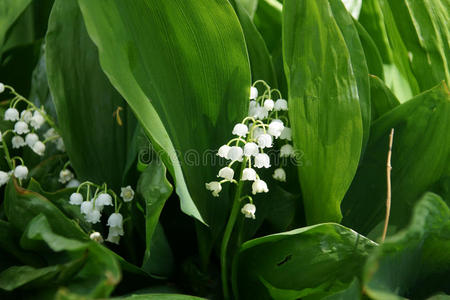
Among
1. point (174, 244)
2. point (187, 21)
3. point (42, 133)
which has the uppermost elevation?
point (187, 21)

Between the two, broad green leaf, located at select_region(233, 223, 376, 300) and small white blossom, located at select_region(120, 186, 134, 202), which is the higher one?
small white blossom, located at select_region(120, 186, 134, 202)

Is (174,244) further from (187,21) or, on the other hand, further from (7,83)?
(7,83)

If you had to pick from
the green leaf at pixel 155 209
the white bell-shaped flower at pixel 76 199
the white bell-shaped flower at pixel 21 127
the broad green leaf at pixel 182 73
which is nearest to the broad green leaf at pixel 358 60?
the broad green leaf at pixel 182 73

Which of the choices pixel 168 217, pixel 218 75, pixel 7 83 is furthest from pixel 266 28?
pixel 7 83

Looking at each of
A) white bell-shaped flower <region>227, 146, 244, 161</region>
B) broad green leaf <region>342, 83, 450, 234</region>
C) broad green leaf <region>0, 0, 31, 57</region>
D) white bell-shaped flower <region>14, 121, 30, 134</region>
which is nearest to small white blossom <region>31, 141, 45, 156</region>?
white bell-shaped flower <region>14, 121, 30, 134</region>

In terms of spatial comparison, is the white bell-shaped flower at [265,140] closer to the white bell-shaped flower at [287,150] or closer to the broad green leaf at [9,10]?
the white bell-shaped flower at [287,150]

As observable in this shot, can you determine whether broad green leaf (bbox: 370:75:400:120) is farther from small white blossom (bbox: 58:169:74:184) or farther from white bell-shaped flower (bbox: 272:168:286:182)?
small white blossom (bbox: 58:169:74:184)
